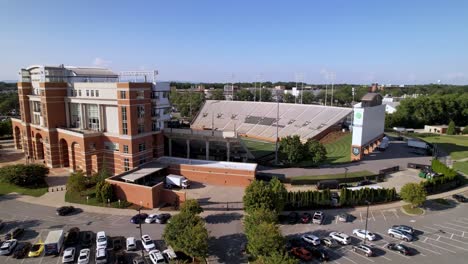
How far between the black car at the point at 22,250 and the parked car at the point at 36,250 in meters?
0.56

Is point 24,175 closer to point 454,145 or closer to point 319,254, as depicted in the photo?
point 319,254

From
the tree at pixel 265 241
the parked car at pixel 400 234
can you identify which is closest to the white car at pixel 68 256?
the tree at pixel 265 241

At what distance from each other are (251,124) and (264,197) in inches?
2342

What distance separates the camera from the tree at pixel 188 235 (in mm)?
25105

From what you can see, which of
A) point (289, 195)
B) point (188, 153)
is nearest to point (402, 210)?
point (289, 195)

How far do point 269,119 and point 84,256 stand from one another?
69.0m

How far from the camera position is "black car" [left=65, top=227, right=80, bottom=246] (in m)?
29.9

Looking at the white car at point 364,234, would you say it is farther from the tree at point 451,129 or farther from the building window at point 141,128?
the tree at point 451,129

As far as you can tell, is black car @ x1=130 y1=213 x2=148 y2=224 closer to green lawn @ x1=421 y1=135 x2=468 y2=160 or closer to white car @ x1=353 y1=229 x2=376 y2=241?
white car @ x1=353 y1=229 x2=376 y2=241

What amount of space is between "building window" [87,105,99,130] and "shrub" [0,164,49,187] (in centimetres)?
1017

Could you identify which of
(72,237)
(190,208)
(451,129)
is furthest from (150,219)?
(451,129)

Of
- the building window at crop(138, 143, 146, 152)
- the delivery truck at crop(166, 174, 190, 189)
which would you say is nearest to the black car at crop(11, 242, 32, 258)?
the delivery truck at crop(166, 174, 190, 189)

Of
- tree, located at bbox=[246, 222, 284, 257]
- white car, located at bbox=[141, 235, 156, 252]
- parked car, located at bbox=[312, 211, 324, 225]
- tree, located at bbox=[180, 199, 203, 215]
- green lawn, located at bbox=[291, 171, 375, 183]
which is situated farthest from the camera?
green lawn, located at bbox=[291, 171, 375, 183]

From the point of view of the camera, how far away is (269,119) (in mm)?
89875
